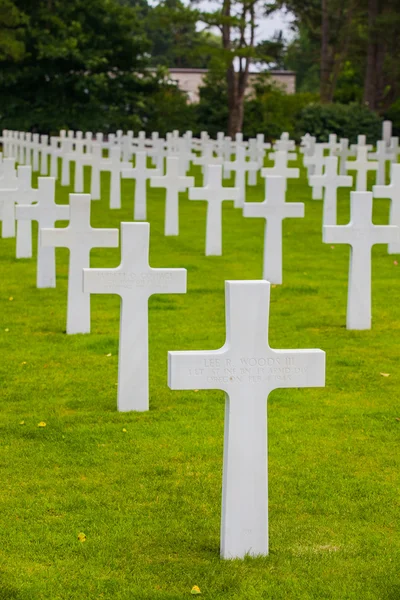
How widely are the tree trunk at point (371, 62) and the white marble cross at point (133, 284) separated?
1342 inches

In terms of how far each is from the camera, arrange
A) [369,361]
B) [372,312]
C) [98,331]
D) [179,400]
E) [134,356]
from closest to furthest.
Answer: [134,356] → [179,400] → [369,361] → [98,331] → [372,312]

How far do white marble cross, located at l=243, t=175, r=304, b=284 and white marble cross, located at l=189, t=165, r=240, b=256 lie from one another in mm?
2421

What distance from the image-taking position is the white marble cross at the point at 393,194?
1491 centimetres

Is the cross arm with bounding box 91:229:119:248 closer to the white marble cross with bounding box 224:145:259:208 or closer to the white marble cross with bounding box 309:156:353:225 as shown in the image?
the white marble cross with bounding box 309:156:353:225

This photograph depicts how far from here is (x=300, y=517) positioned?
17.7 feet

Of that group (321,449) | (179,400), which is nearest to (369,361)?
(179,400)

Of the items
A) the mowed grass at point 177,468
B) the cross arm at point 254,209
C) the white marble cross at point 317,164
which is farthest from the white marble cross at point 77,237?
the white marble cross at point 317,164

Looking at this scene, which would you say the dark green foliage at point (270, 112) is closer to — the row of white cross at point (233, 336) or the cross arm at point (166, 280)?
Answer: the row of white cross at point (233, 336)

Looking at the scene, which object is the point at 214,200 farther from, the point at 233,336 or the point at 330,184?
the point at 233,336

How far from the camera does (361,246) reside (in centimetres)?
985

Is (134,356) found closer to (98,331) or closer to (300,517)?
(300,517)

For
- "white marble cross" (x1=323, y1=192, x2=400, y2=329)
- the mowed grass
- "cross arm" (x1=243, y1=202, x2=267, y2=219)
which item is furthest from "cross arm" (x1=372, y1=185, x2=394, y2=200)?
"white marble cross" (x1=323, y1=192, x2=400, y2=329)

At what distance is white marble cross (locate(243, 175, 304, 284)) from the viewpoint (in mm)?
12125

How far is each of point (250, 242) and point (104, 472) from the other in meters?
10.5
